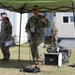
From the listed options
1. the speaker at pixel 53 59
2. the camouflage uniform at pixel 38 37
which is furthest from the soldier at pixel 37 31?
the speaker at pixel 53 59

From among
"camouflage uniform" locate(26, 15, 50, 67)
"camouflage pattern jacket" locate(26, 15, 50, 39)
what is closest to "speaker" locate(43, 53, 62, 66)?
"camouflage uniform" locate(26, 15, 50, 67)

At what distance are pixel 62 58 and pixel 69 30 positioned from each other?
12673 millimetres

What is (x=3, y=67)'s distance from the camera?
11.3 meters

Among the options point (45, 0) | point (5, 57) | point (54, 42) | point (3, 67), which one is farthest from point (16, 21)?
point (45, 0)

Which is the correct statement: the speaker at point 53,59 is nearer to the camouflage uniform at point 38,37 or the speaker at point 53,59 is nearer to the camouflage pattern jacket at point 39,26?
the camouflage uniform at point 38,37

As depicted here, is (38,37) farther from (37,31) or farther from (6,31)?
(6,31)

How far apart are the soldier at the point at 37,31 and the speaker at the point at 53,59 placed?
1104mm

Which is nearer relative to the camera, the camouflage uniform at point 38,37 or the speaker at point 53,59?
the camouflage uniform at point 38,37

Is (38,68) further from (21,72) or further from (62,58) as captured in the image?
(62,58)

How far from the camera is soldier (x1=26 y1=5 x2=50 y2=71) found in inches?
401

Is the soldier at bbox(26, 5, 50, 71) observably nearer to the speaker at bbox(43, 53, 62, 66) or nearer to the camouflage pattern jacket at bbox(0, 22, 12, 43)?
the speaker at bbox(43, 53, 62, 66)

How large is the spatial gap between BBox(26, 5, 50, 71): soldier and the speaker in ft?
3.62

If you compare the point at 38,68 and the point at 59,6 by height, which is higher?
the point at 59,6

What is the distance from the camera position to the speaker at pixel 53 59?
11766 millimetres
